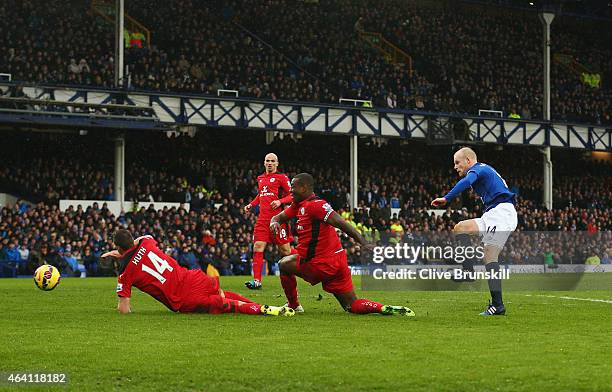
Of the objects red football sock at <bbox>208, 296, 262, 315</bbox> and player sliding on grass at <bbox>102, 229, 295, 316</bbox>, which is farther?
red football sock at <bbox>208, 296, 262, 315</bbox>

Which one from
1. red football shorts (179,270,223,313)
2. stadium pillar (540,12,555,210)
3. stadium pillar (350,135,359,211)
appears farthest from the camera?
stadium pillar (540,12,555,210)

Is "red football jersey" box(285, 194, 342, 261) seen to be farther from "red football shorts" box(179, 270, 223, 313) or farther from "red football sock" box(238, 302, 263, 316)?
"red football shorts" box(179, 270, 223, 313)

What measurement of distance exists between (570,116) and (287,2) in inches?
596

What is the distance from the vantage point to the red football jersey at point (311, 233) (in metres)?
11.8

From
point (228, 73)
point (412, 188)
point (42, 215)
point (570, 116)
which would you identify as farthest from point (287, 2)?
point (42, 215)

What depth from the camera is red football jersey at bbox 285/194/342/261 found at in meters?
11.8

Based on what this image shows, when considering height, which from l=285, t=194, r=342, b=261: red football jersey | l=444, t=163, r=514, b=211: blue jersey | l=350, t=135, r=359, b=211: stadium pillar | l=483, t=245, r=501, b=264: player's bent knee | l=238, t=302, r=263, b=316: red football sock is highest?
l=350, t=135, r=359, b=211: stadium pillar

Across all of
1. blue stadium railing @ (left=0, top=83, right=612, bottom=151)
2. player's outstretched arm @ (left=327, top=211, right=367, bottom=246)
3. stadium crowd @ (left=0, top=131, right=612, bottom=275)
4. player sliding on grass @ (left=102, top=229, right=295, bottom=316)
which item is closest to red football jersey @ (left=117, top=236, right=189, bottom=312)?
player sliding on grass @ (left=102, top=229, right=295, bottom=316)

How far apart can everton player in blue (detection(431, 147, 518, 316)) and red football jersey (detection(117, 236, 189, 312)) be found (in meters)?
3.32

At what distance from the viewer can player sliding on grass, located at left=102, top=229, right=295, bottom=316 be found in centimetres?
1177

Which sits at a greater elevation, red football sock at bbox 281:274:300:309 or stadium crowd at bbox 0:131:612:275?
stadium crowd at bbox 0:131:612:275

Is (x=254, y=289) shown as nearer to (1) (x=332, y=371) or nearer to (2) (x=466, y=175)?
(2) (x=466, y=175)

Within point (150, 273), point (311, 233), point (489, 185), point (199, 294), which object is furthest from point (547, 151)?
point (150, 273)

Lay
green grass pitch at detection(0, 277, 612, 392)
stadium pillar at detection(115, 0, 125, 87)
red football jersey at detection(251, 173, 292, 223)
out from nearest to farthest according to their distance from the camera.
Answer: green grass pitch at detection(0, 277, 612, 392)
red football jersey at detection(251, 173, 292, 223)
stadium pillar at detection(115, 0, 125, 87)
